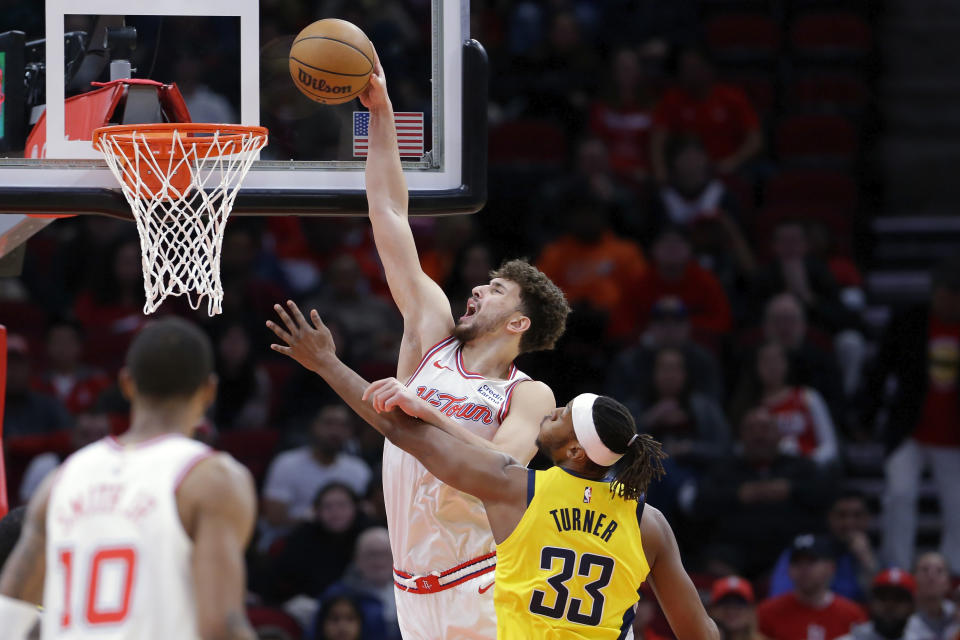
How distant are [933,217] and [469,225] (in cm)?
443

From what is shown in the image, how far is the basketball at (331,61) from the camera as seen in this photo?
5.48m

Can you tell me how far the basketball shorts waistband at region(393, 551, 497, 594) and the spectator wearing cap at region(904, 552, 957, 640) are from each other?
3.49 m

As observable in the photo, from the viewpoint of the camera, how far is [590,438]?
4520 mm

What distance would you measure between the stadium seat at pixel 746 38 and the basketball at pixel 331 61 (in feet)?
25.2

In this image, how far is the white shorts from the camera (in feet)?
17.4

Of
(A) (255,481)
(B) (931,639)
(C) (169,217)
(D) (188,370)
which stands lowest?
(B) (931,639)

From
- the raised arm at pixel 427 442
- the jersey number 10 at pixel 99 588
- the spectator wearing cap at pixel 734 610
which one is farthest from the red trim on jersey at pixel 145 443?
the spectator wearing cap at pixel 734 610

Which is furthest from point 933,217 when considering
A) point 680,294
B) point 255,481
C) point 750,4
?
point 255,481

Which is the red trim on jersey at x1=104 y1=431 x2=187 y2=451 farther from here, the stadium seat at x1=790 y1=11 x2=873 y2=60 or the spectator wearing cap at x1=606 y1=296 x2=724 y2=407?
the stadium seat at x1=790 y1=11 x2=873 y2=60

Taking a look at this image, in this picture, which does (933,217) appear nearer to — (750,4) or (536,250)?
(750,4)

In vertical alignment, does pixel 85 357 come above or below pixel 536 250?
below

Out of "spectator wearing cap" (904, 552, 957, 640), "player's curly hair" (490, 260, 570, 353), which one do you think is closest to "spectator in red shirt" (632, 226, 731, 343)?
"spectator wearing cap" (904, 552, 957, 640)

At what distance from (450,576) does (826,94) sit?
820 centimetres

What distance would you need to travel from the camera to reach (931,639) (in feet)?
26.0
